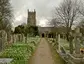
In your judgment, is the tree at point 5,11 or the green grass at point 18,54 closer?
the green grass at point 18,54

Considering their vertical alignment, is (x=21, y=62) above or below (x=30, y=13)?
below

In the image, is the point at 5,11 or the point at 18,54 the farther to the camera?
the point at 5,11

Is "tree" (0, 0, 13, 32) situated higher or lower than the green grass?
higher

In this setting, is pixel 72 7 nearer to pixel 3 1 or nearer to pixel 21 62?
pixel 3 1

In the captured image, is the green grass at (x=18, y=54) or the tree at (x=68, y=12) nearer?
the green grass at (x=18, y=54)

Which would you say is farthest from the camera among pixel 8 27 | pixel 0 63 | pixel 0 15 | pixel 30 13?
pixel 30 13

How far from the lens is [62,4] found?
124 ft

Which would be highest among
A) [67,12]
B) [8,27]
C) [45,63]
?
[67,12]

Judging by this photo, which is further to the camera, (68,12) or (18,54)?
(68,12)

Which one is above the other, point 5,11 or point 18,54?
point 5,11

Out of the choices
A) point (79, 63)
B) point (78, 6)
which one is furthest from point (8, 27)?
point (79, 63)

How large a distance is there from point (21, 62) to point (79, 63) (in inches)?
144

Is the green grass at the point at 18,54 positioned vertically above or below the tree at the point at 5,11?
below

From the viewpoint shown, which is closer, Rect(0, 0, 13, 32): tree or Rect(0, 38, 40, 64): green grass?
Rect(0, 38, 40, 64): green grass
